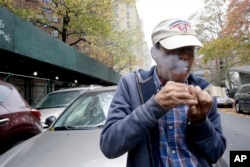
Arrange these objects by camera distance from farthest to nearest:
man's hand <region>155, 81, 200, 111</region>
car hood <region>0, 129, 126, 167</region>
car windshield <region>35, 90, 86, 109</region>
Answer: car windshield <region>35, 90, 86, 109</region>
car hood <region>0, 129, 126, 167</region>
man's hand <region>155, 81, 200, 111</region>

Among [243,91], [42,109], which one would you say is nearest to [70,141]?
[42,109]

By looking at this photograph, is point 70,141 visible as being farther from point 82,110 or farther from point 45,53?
point 45,53

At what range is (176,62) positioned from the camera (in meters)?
1.47

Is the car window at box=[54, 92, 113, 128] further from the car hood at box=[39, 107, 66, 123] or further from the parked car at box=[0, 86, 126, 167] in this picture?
the car hood at box=[39, 107, 66, 123]

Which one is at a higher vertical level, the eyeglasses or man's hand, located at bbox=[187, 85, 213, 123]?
the eyeglasses

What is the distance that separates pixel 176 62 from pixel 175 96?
216 mm

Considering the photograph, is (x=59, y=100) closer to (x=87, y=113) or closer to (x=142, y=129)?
(x=87, y=113)

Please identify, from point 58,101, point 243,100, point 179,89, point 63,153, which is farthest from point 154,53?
point 243,100

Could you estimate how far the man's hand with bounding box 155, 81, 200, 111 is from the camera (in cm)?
132

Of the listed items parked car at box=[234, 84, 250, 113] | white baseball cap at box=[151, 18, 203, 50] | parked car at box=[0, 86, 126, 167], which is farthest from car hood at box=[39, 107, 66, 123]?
parked car at box=[234, 84, 250, 113]

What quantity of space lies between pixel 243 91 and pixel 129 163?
1764 centimetres

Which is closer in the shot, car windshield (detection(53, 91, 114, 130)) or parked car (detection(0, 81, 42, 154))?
car windshield (detection(53, 91, 114, 130))

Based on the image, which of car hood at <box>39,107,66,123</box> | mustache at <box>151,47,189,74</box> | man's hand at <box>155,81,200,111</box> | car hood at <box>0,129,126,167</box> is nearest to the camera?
man's hand at <box>155,81,200,111</box>

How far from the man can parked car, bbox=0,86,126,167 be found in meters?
1.22
